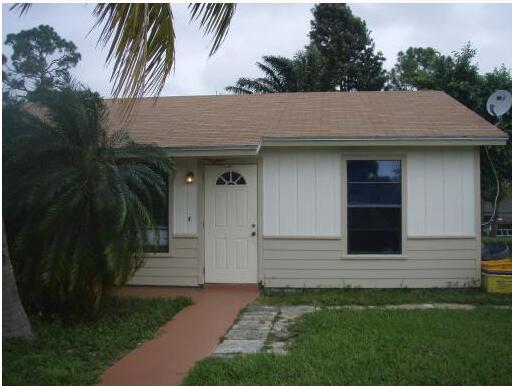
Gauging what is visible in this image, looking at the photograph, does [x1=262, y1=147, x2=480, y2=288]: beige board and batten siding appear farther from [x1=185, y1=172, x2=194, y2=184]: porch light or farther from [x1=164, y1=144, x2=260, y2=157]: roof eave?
[x1=185, y1=172, x2=194, y2=184]: porch light

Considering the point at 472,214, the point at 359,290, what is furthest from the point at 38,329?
the point at 472,214

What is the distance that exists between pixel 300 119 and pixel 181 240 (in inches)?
130

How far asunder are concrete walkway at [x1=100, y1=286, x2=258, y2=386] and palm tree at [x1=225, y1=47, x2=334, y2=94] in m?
16.2

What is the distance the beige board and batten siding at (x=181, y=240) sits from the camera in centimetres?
1045

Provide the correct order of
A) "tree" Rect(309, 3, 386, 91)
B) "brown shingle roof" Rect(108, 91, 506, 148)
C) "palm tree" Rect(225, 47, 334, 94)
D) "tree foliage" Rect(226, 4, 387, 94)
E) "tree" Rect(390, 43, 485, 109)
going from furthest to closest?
"tree" Rect(309, 3, 386, 91) < "tree foliage" Rect(226, 4, 387, 94) < "palm tree" Rect(225, 47, 334, 94) < "tree" Rect(390, 43, 485, 109) < "brown shingle roof" Rect(108, 91, 506, 148)

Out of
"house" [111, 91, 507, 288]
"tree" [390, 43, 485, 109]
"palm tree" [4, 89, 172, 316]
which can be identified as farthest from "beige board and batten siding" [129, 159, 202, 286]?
"tree" [390, 43, 485, 109]

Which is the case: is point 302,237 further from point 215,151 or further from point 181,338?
point 181,338

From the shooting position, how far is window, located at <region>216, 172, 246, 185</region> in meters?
10.5

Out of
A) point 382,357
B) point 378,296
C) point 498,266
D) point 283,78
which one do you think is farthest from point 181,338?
point 283,78

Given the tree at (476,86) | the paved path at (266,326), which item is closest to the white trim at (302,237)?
the paved path at (266,326)

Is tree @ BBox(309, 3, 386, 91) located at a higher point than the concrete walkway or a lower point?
higher

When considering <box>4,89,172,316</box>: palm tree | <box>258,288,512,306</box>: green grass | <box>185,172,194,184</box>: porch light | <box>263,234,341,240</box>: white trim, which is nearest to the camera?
<box>4,89,172,316</box>: palm tree

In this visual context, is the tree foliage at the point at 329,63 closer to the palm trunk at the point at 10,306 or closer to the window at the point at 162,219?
the window at the point at 162,219

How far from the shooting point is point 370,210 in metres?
10.2
